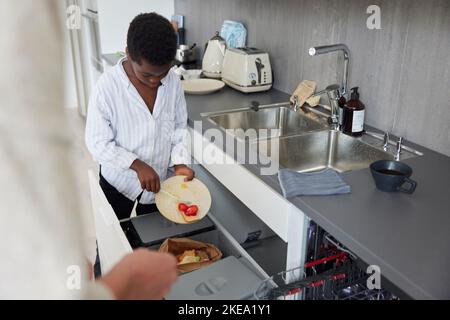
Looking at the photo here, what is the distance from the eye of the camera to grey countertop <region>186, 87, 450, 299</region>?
0.83 m

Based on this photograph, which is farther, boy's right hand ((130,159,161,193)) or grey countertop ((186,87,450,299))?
boy's right hand ((130,159,161,193))

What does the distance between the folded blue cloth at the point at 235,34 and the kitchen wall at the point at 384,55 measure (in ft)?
0.71

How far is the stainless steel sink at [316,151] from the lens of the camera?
158 centimetres

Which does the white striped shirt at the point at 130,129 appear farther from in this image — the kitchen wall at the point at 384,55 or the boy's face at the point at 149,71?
the kitchen wall at the point at 384,55

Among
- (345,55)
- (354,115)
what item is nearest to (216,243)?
(354,115)

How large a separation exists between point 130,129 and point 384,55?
36.9 inches

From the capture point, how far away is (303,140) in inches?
64.0

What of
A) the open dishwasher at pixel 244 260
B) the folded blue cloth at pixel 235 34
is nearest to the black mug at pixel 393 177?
the open dishwasher at pixel 244 260

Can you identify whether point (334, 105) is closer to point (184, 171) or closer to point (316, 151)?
point (316, 151)

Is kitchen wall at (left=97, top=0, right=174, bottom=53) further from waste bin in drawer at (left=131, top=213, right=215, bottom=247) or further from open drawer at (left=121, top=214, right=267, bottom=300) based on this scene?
open drawer at (left=121, top=214, right=267, bottom=300)

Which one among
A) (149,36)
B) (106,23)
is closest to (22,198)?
(149,36)

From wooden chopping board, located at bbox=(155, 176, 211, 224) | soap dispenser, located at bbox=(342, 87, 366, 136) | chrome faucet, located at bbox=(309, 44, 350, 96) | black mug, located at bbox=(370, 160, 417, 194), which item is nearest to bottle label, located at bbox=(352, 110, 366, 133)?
soap dispenser, located at bbox=(342, 87, 366, 136)

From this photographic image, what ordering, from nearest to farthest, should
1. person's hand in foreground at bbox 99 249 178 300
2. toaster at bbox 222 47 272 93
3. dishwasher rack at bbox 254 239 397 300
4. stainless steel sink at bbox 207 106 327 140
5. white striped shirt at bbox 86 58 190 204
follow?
person's hand in foreground at bbox 99 249 178 300
dishwasher rack at bbox 254 239 397 300
white striped shirt at bbox 86 58 190 204
stainless steel sink at bbox 207 106 327 140
toaster at bbox 222 47 272 93

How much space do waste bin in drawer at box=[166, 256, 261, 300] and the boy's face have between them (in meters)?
0.62
